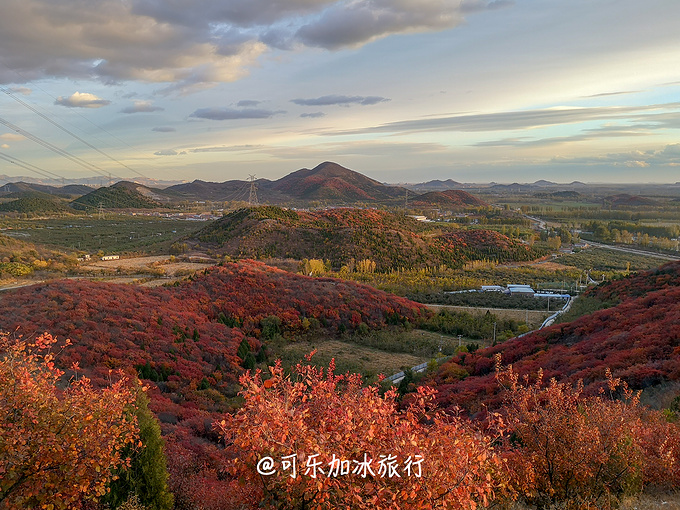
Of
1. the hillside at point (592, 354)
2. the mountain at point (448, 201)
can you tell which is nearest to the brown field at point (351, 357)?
the hillside at point (592, 354)

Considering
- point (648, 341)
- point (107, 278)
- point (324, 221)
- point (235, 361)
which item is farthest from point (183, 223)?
point (648, 341)

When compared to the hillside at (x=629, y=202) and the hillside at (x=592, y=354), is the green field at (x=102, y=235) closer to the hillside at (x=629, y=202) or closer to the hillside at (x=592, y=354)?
the hillside at (x=592, y=354)

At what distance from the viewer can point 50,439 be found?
223 inches

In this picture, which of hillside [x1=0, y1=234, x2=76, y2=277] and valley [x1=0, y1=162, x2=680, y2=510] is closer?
valley [x1=0, y1=162, x2=680, y2=510]

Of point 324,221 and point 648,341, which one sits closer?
point 648,341

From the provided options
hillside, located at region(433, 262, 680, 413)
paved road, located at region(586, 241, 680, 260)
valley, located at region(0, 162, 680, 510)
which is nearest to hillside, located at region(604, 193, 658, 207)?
paved road, located at region(586, 241, 680, 260)

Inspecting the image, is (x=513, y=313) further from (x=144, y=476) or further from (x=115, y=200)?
(x=115, y=200)

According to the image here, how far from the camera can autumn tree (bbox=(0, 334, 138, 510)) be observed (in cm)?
547

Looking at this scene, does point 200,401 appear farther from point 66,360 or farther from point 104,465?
point 104,465

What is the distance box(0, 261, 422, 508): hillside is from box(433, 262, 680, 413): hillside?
29.8 ft

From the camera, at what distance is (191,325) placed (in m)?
26.4

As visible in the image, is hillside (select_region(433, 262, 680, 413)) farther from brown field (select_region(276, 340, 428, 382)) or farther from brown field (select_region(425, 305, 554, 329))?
brown field (select_region(425, 305, 554, 329))

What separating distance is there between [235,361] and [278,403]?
65.0 feet

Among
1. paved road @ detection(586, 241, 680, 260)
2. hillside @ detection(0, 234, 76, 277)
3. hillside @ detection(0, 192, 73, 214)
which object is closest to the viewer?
hillside @ detection(0, 234, 76, 277)
